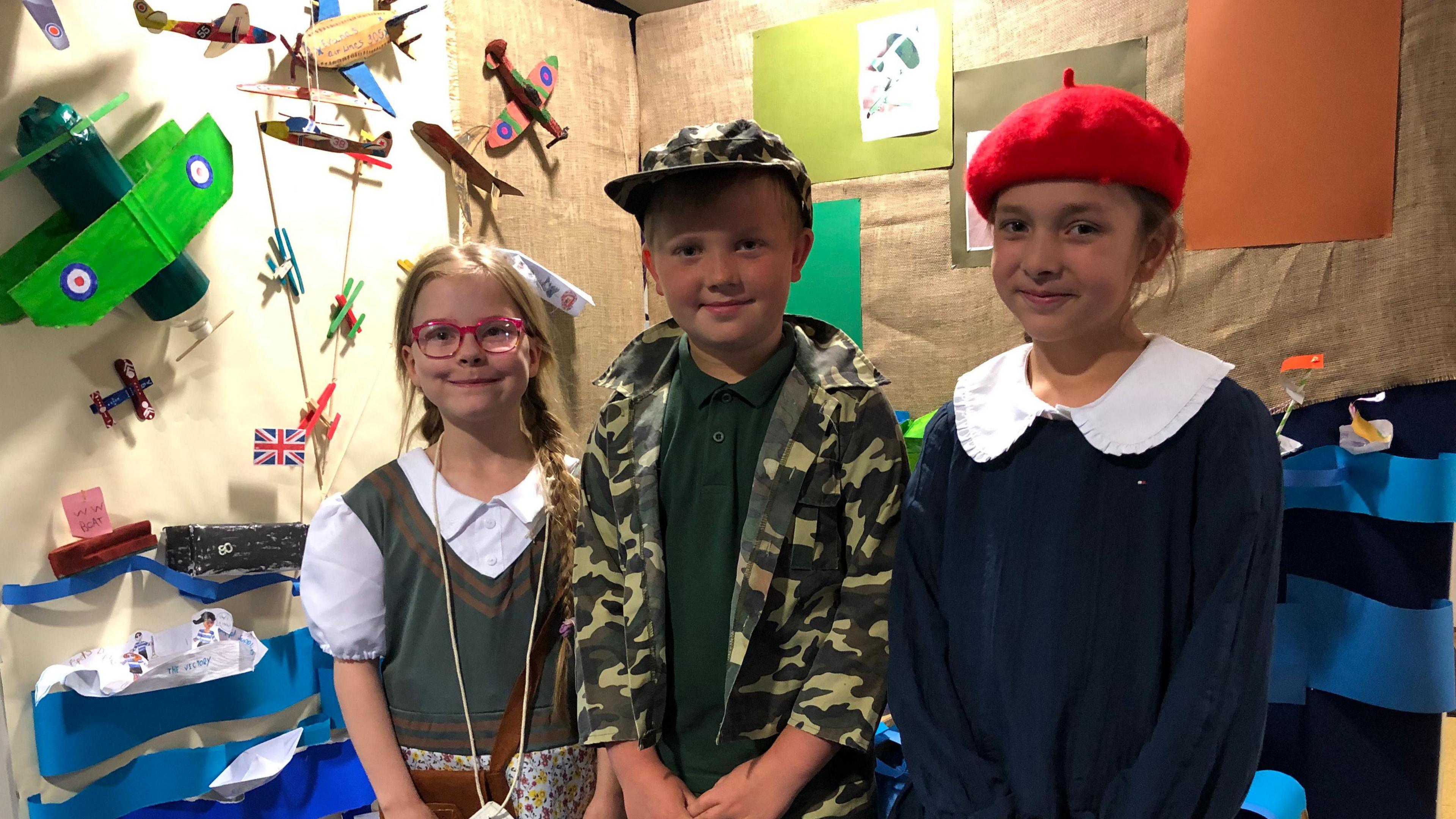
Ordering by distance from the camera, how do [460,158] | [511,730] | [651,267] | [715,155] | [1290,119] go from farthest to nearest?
1. [460,158]
2. [1290,119]
3. [511,730]
4. [651,267]
5. [715,155]

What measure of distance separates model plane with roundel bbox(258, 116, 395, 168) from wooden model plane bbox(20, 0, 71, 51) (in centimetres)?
32

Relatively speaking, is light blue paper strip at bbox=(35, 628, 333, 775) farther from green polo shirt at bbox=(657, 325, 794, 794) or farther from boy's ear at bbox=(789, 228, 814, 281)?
boy's ear at bbox=(789, 228, 814, 281)

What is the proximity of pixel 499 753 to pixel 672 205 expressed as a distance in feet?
2.69

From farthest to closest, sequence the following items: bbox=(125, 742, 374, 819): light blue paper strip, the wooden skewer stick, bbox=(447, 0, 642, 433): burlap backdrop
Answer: bbox=(447, 0, 642, 433): burlap backdrop → the wooden skewer stick → bbox=(125, 742, 374, 819): light blue paper strip

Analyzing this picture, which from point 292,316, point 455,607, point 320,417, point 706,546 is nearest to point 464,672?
point 455,607

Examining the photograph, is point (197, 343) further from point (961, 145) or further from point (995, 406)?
point (961, 145)

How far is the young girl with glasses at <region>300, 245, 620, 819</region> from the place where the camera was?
1221 millimetres

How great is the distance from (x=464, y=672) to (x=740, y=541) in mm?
493

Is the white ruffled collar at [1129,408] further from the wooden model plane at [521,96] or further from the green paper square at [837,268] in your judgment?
the wooden model plane at [521,96]

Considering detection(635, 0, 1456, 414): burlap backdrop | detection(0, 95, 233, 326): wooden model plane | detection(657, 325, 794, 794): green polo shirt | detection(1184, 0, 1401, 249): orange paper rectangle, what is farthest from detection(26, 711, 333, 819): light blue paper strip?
detection(1184, 0, 1401, 249): orange paper rectangle

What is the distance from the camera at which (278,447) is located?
5.06ft

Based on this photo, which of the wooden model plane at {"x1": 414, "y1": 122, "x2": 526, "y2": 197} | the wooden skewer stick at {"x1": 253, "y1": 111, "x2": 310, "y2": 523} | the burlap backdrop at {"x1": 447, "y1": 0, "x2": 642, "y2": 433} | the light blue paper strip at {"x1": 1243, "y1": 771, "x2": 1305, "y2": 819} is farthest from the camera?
the burlap backdrop at {"x1": 447, "y1": 0, "x2": 642, "y2": 433}

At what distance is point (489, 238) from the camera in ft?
6.39

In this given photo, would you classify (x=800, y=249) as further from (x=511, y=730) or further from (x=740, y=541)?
(x=511, y=730)
